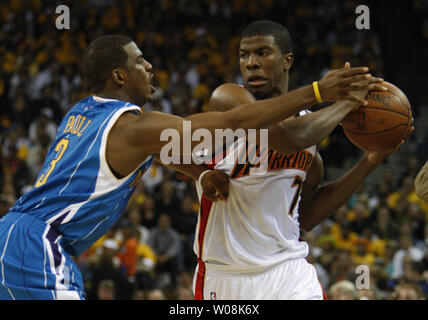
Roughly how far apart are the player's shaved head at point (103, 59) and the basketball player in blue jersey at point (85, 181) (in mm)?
224

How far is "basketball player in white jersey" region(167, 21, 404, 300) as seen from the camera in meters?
3.79

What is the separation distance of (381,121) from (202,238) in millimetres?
1259

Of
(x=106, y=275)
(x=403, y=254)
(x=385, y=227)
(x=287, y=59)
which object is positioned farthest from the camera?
(x=385, y=227)

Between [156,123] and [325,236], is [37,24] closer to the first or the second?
[325,236]

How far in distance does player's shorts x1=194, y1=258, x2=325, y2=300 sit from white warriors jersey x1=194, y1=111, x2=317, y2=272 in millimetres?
47

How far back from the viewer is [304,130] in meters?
3.51

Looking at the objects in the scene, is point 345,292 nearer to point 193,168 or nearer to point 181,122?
point 193,168

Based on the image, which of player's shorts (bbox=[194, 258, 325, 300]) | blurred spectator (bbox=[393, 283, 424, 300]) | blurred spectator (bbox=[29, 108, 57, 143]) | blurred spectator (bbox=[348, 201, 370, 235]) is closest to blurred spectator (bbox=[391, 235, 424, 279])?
blurred spectator (bbox=[348, 201, 370, 235])

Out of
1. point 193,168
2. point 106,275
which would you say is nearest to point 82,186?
point 193,168

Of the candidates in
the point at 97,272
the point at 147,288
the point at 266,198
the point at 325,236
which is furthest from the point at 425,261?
the point at 266,198

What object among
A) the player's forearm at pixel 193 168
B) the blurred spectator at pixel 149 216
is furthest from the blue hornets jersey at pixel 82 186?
the blurred spectator at pixel 149 216

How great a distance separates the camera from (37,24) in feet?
47.0

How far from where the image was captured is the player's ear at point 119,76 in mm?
3637

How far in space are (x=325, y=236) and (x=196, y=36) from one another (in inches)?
253
